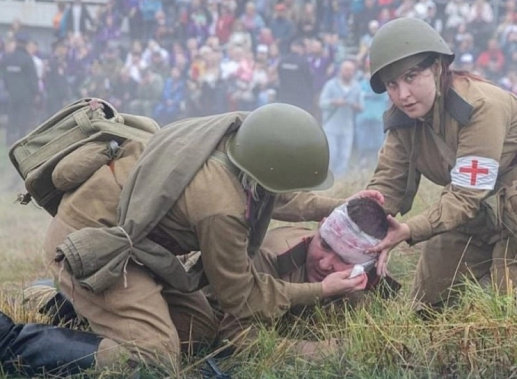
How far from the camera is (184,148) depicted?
500cm

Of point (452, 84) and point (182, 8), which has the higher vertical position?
point (452, 84)

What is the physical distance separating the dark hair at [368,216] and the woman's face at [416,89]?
0.64 metres

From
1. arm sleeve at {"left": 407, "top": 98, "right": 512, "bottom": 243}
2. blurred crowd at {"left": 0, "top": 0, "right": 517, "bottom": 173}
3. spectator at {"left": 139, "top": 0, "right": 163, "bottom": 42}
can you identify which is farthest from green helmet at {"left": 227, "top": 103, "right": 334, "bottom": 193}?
spectator at {"left": 139, "top": 0, "right": 163, "bottom": 42}

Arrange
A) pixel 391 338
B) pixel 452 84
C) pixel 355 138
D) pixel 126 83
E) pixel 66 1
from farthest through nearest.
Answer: pixel 66 1 → pixel 126 83 → pixel 355 138 → pixel 452 84 → pixel 391 338

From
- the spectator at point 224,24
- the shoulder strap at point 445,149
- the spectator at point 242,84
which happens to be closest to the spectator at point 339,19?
the spectator at point 242,84

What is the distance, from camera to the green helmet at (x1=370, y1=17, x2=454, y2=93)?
5.64 metres

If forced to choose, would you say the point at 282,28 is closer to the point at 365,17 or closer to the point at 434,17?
the point at 365,17

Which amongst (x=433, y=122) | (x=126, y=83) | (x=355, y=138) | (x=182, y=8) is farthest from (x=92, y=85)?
(x=433, y=122)

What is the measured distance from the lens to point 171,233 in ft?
16.7

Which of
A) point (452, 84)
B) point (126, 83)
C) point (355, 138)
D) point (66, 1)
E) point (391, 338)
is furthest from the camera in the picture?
point (66, 1)

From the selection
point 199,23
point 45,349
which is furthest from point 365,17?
point 45,349

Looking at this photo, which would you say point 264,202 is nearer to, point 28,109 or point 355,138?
point 355,138

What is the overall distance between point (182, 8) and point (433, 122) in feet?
45.0

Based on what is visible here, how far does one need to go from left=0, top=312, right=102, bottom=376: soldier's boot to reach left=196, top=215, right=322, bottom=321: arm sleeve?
0.69 m
